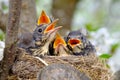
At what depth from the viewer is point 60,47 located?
3.21 m

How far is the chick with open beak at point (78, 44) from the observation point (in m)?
3.25

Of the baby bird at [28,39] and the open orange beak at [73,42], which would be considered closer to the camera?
the baby bird at [28,39]

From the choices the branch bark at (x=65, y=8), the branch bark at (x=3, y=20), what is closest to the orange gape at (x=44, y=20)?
the branch bark at (x=3, y=20)

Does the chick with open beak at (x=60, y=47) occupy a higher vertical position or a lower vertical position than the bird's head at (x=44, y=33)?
lower

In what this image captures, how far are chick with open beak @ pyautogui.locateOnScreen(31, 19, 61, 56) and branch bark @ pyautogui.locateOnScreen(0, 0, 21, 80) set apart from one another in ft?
2.82

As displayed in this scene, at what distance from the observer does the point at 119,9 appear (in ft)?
25.3

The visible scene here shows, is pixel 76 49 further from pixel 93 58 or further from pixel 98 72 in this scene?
pixel 98 72

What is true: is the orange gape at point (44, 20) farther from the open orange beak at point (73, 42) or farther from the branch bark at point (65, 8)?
the branch bark at point (65, 8)

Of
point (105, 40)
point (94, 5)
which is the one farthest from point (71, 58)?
point (94, 5)

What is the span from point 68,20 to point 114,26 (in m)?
2.42

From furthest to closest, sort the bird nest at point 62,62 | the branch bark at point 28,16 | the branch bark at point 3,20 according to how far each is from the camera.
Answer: the branch bark at point 28,16 → the branch bark at point 3,20 → the bird nest at point 62,62

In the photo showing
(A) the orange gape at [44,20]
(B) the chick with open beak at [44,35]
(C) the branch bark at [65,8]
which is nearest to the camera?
(B) the chick with open beak at [44,35]

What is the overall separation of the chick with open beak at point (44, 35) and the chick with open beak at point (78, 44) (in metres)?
0.15

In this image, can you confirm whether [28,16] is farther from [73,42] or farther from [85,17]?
[85,17]
